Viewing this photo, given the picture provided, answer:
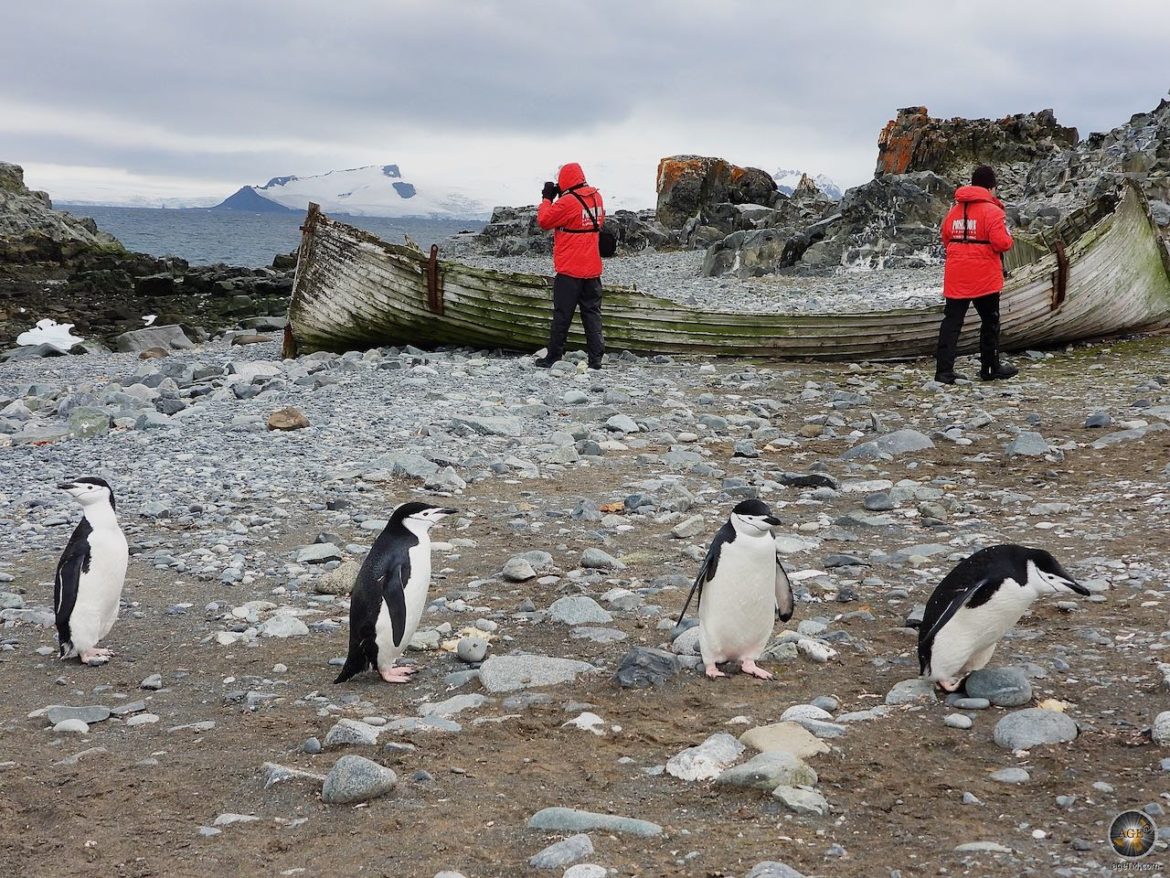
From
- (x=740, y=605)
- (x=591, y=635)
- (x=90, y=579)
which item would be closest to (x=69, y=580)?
(x=90, y=579)

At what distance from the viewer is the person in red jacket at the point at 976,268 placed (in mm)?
9891

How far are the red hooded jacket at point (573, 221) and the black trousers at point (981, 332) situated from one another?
3.37 meters

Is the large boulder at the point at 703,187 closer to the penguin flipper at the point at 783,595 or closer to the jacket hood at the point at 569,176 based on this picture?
the jacket hood at the point at 569,176

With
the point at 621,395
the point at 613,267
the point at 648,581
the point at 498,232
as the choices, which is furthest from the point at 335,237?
the point at 498,232

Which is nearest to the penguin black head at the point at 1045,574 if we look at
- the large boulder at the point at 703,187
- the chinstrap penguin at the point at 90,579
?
the chinstrap penguin at the point at 90,579

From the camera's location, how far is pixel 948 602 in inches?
148

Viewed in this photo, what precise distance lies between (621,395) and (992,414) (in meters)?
2.99

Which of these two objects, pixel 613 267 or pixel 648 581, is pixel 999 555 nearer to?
pixel 648 581

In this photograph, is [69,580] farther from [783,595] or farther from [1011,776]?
[1011,776]

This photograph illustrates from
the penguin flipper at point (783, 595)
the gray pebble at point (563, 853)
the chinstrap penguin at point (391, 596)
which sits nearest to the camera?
the gray pebble at point (563, 853)

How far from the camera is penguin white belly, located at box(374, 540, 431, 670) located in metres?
4.17

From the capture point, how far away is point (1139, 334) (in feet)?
40.3

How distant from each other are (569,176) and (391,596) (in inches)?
285

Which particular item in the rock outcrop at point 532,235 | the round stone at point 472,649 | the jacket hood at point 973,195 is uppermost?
the rock outcrop at point 532,235
